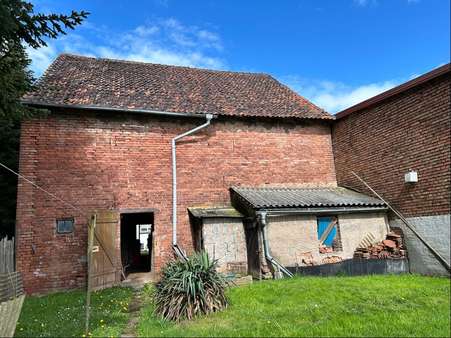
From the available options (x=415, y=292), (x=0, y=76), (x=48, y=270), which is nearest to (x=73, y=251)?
(x=48, y=270)

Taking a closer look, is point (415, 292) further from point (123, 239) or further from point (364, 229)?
point (123, 239)

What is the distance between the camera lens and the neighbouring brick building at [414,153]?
376 inches

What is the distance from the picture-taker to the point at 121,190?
35.4 ft

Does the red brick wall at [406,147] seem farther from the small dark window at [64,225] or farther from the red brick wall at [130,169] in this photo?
the small dark window at [64,225]

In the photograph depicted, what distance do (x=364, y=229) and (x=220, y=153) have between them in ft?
17.8

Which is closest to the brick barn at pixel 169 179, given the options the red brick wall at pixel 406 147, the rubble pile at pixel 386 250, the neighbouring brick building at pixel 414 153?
the rubble pile at pixel 386 250

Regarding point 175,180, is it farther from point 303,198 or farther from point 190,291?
point 190,291

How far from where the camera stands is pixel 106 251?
10016 millimetres

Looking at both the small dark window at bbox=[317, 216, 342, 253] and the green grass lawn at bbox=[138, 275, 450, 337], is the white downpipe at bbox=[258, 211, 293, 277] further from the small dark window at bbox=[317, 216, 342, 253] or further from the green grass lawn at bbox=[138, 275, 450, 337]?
the small dark window at bbox=[317, 216, 342, 253]

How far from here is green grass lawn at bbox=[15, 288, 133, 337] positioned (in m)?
5.82

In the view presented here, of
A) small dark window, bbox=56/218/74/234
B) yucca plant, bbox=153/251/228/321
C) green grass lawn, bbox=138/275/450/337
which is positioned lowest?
green grass lawn, bbox=138/275/450/337

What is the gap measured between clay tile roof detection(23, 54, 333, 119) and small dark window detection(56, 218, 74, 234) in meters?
3.46

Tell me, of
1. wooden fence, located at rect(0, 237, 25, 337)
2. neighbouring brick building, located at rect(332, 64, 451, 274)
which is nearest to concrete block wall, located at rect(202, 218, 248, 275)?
wooden fence, located at rect(0, 237, 25, 337)

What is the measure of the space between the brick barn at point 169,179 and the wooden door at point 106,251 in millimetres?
37
